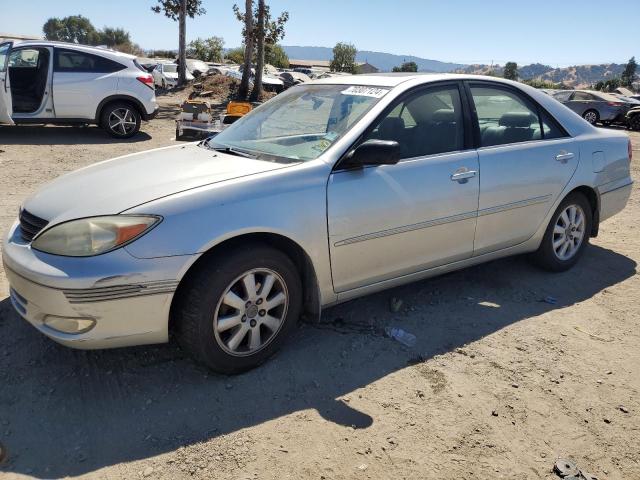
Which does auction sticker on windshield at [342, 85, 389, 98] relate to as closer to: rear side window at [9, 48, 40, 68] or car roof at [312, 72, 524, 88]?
car roof at [312, 72, 524, 88]

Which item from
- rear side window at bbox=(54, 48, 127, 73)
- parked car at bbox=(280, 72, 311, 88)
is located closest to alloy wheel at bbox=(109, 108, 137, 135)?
rear side window at bbox=(54, 48, 127, 73)

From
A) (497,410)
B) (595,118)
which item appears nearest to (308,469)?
(497,410)

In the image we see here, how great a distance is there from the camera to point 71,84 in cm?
995

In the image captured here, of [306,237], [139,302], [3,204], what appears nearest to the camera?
[139,302]

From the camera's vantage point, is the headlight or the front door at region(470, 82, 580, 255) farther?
the front door at region(470, 82, 580, 255)

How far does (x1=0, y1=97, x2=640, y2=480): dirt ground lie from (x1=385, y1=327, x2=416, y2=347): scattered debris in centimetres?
5

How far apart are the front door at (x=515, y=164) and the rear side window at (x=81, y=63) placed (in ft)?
27.8

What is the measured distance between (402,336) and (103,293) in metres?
1.87

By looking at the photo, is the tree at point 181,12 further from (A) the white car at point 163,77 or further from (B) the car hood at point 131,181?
(B) the car hood at point 131,181

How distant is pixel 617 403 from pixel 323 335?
67.6 inches

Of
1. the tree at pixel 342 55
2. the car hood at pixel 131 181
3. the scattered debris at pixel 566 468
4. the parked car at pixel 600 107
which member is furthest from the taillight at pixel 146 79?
the tree at pixel 342 55

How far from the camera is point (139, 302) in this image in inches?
103

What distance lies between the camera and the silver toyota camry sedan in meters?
2.64

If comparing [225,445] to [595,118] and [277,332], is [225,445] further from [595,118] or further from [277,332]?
[595,118]
